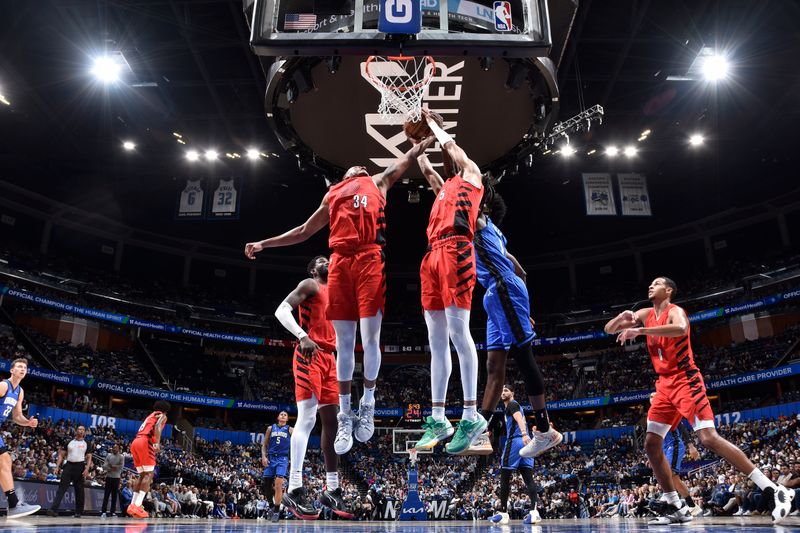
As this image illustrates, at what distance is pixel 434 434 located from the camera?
4.81 m

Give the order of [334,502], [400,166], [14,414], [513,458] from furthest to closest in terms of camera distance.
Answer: [513,458] → [14,414] → [334,502] → [400,166]

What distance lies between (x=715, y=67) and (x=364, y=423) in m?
17.7

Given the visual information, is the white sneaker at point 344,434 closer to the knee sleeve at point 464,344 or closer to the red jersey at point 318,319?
the knee sleeve at point 464,344

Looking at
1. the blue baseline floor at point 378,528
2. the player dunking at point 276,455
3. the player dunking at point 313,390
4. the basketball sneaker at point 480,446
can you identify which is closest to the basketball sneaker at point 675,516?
the blue baseline floor at point 378,528

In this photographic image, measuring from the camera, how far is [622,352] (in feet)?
105

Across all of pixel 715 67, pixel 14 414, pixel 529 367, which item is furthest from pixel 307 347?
pixel 715 67

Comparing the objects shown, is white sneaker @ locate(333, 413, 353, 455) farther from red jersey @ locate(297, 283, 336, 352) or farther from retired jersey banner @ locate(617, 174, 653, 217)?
retired jersey banner @ locate(617, 174, 653, 217)

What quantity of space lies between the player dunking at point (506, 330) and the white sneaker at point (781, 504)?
6.46 feet

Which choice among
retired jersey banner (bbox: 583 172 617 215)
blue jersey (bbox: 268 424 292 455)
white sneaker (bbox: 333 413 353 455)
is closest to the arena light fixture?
retired jersey banner (bbox: 583 172 617 215)

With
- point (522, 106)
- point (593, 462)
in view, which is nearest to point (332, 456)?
point (522, 106)

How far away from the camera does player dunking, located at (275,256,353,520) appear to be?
17.9 ft

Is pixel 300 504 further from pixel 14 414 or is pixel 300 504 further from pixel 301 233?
pixel 14 414

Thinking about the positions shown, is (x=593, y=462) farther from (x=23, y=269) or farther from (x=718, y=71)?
(x=23, y=269)

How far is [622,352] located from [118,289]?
27.2 m
